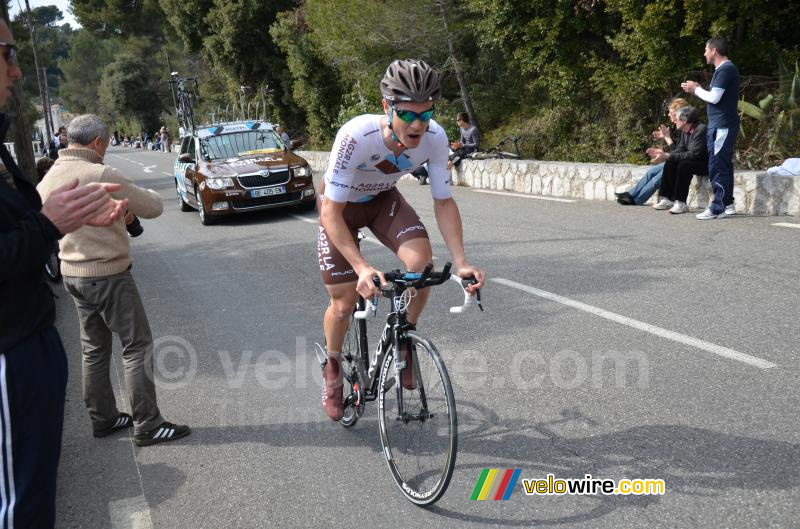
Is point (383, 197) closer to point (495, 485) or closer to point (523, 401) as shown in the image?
point (523, 401)

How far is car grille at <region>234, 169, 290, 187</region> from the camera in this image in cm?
1326

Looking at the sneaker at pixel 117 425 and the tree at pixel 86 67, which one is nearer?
the sneaker at pixel 117 425

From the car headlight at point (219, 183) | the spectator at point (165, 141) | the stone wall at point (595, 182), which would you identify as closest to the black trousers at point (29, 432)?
the stone wall at point (595, 182)

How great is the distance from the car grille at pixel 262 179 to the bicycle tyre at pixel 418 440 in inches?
407

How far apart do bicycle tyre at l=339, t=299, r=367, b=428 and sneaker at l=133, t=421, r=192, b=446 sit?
1.03m

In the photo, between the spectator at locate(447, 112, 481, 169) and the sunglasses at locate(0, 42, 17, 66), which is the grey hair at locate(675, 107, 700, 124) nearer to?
the spectator at locate(447, 112, 481, 169)

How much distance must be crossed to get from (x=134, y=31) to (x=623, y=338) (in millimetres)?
69628

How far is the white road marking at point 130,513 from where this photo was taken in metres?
3.42

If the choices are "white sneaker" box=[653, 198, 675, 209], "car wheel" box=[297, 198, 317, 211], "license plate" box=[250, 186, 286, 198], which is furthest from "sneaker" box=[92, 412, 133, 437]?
"car wheel" box=[297, 198, 317, 211]

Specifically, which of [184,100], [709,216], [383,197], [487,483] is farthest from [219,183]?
[184,100]

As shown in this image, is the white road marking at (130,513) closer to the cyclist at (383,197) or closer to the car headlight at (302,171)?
the cyclist at (383,197)

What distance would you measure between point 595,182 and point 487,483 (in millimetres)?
10133

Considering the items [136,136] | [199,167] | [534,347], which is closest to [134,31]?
[136,136]

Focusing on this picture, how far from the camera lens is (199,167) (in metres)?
13.9
